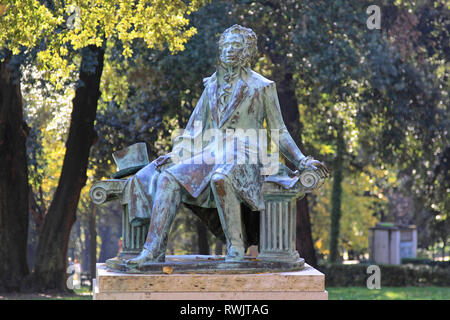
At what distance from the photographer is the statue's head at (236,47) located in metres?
8.05

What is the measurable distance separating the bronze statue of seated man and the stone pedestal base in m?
0.29

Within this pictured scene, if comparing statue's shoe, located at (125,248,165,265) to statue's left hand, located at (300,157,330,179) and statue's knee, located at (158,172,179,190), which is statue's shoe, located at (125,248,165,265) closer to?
statue's knee, located at (158,172,179,190)

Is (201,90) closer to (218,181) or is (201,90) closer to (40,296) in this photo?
(40,296)

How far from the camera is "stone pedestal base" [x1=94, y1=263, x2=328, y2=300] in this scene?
22.6 ft

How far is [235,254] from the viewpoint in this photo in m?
7.37

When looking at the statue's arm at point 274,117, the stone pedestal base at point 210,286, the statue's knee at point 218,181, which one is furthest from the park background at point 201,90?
the stone pedestal base at point 210,286

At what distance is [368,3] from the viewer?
19.4 m

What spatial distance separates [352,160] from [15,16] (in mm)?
14825

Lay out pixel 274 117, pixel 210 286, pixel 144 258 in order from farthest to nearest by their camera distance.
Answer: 1. pixel 274 117
2. pixel 144 258
3. pixel 210 286

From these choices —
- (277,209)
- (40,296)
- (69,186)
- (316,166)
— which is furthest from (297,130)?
(316,166)

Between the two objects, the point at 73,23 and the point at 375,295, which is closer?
the point at 73,23

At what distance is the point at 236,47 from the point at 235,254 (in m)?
A: 2.04

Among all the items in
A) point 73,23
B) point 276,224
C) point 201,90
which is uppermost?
point 73,23
